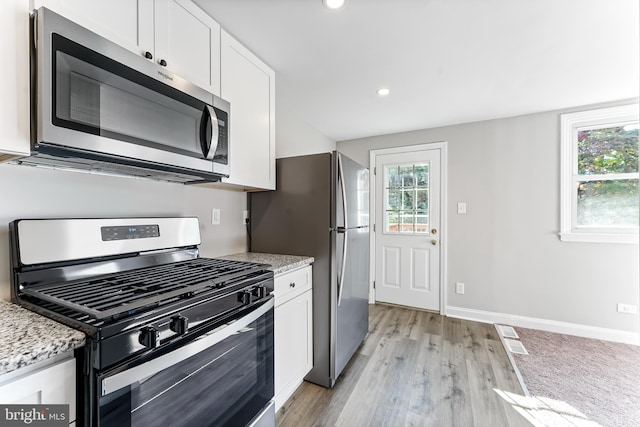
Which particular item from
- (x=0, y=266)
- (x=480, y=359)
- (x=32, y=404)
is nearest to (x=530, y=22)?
(x=480, y=359)

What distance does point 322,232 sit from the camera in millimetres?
1938

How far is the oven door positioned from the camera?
0.75m

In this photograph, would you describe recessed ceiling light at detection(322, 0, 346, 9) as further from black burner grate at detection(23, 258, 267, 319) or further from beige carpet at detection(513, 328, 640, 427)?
beige carpet at detection(513, 328, 640, 427)

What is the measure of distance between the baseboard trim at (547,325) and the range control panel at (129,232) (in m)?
3.26

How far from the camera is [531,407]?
68.5 inches

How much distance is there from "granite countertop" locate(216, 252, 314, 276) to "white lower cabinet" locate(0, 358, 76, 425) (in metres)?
0.89

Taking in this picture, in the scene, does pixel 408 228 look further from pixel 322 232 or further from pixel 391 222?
pixel 322 232

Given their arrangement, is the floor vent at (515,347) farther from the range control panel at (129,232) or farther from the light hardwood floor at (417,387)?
the range control panel at (129,232)

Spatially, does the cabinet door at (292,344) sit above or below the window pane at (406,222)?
below

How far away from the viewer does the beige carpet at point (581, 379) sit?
5.47 feet

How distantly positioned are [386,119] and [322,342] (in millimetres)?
2450

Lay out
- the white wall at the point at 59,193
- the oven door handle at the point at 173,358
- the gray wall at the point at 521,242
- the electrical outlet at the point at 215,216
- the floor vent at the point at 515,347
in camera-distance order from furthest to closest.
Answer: the gray wall at the point at 521,242
the floor vent at the point at 515,347
the electrical outlet at the point at 215,216
the white wall at the point at 59,193
the oven door handle at the point at 173,358

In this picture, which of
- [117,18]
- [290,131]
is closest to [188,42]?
[117,18]

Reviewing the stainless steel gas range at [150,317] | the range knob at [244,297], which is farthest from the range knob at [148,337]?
the range knob at [244,297]
